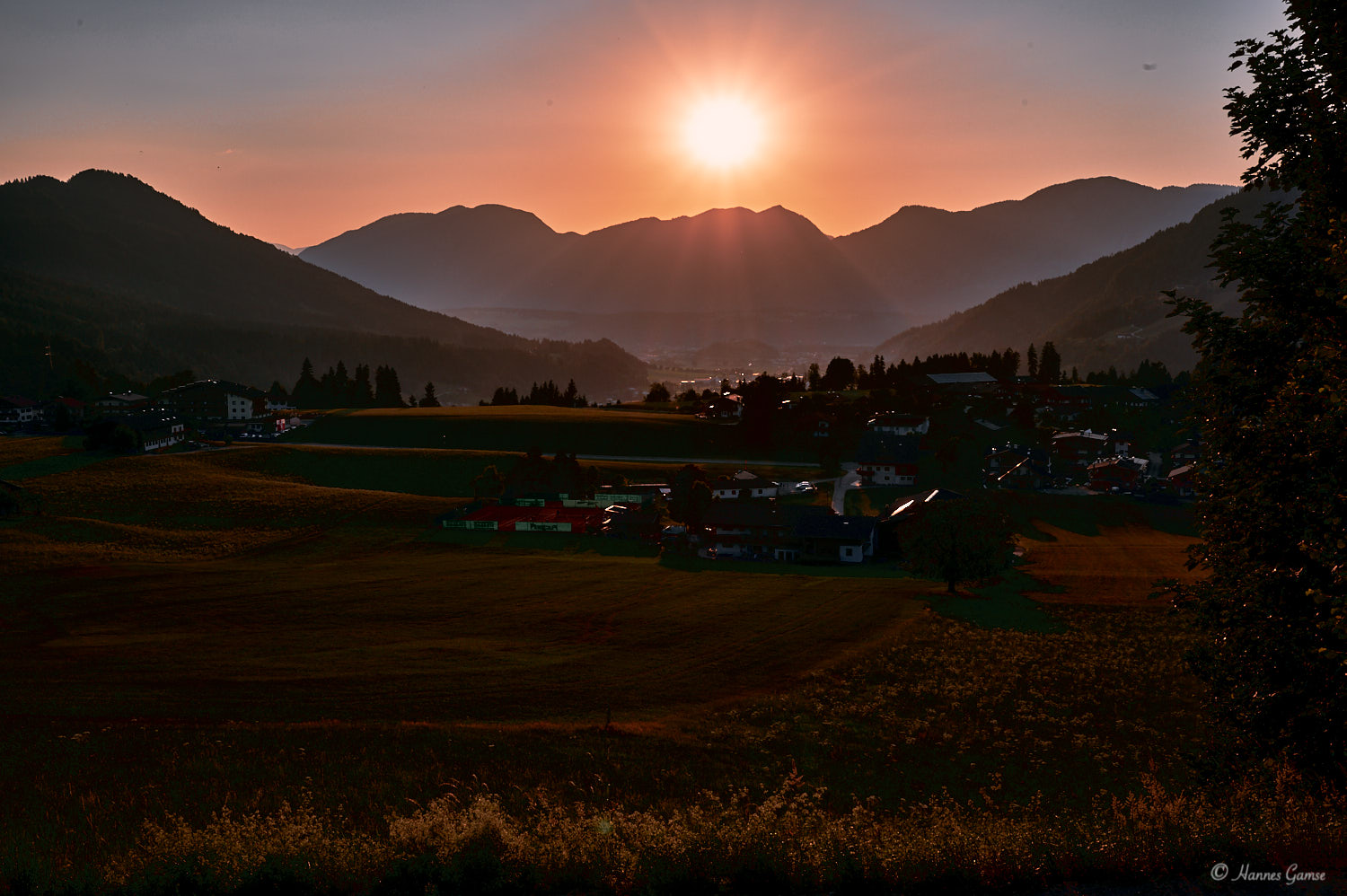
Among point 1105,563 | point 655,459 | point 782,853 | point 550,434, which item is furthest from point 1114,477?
point 782,853

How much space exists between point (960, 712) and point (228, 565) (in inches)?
2243

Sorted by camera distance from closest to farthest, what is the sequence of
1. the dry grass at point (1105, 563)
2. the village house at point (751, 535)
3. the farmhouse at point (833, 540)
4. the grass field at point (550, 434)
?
the dry grass at point (1105, 563) < the farmhouse at point (833, 540) < the village house at point (751, 535) < the grass field at point (550, 434)

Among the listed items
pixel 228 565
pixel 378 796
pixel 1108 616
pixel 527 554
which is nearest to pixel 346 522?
pixel 228 565

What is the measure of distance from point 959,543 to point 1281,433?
50.8 meters

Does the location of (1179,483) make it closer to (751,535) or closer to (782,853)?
(751,535)

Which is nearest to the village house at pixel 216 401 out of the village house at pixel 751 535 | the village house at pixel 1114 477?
the village house at pixel 751 535

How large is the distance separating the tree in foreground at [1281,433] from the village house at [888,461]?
97.5 meters

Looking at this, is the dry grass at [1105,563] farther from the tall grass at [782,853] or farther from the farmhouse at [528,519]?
the tall grass at [782,853]

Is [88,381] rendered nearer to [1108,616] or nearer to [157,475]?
[157,475]

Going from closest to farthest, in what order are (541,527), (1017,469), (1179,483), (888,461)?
(541,527) < (1179,483) < (1017,469) < (888,461)

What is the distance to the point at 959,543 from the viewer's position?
198ft

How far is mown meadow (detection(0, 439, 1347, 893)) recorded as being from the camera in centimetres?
955

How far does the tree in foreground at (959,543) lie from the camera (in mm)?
59938

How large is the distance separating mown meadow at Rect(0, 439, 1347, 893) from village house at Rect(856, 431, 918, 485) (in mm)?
34081
